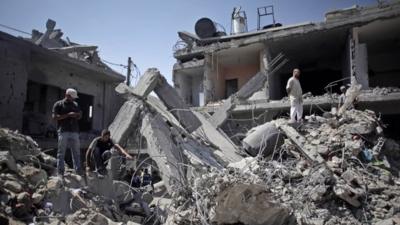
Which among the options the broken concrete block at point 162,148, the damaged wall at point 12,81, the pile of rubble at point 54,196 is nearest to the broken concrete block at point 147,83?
the broken concrete block at point 162,148

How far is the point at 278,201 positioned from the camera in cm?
378

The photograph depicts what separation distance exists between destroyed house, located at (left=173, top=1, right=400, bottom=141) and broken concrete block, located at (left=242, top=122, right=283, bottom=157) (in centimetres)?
80

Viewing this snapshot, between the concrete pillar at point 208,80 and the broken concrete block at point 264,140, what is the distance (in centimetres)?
633

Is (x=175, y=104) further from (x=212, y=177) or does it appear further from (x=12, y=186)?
(x=12, y=186)

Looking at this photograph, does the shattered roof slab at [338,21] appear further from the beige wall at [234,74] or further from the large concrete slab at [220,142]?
the large concrete slab at [220,142]

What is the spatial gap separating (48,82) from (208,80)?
6.63 m

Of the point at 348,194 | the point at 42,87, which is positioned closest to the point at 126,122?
the point at 348,194

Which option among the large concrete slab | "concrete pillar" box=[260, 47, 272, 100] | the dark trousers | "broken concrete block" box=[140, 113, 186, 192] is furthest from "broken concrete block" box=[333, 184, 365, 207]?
"concrete pillar" box=[260, 47, 272, 100]

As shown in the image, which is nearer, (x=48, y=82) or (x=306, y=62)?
(x=48, y=82)

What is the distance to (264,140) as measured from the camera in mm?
7379

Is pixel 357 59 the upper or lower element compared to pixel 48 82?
upper

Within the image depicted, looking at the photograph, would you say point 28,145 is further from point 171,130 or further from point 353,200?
→ point 353,200

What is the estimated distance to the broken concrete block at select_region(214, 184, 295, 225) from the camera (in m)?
3.51

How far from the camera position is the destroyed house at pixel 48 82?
9.16 m
